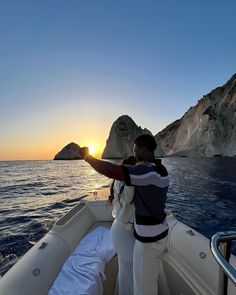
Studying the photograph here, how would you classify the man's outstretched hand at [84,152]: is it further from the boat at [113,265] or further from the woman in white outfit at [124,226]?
the boat at [113,265]

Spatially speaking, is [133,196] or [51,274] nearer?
[133,196]

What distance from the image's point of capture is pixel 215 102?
7725cm

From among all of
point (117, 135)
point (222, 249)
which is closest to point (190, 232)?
point (222, 249)

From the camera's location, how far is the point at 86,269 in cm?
305

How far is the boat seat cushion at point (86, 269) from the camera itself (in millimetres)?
2690

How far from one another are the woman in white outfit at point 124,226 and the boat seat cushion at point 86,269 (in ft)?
1.32

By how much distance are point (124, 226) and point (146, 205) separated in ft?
1.60

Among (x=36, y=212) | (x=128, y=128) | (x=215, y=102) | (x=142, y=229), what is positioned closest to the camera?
(x=142, y=229)

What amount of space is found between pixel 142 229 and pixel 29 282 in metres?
1.41

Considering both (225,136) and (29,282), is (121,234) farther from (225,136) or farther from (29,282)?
(225,136)

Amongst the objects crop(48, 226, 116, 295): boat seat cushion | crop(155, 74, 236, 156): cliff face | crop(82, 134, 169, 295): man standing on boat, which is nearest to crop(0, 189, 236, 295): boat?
crop(48, 226, 116, 295): boat seat cushion

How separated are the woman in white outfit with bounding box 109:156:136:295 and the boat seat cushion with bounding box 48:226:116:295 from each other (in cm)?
40

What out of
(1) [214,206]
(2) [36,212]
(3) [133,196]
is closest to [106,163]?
(3) [133,196]

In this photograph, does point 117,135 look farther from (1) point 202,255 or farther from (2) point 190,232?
(1) point 202,255
